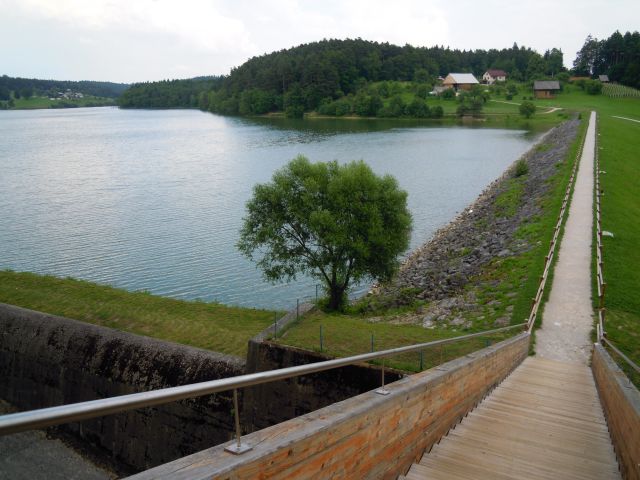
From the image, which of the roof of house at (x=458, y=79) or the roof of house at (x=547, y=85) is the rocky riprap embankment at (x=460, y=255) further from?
the roof of house at (x=458, y=79)

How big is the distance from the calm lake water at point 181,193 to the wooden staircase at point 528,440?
1892 centimetres

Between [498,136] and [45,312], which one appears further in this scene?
[498,136]

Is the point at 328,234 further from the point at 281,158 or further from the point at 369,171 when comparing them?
the point at 281,158

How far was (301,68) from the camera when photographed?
17400cm

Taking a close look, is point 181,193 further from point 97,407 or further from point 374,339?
point 97,407

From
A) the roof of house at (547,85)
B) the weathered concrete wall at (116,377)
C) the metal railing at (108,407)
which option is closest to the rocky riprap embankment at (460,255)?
the weathered concrete wall at (116,377)

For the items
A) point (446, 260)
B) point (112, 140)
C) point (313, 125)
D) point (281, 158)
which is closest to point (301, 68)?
point (313, 125)

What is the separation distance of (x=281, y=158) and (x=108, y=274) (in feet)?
144

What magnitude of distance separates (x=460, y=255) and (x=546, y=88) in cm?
13593

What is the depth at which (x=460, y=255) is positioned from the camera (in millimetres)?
31531

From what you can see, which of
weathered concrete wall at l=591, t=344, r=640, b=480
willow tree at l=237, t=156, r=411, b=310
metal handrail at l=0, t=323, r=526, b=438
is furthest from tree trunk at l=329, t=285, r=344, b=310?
metal handrail at l=0, t=323, r=526, b=438

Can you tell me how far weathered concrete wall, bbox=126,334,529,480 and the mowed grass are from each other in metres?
12.1

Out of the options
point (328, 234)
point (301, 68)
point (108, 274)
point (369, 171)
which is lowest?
point (108, 274)

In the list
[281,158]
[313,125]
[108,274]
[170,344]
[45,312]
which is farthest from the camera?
[313,125]
